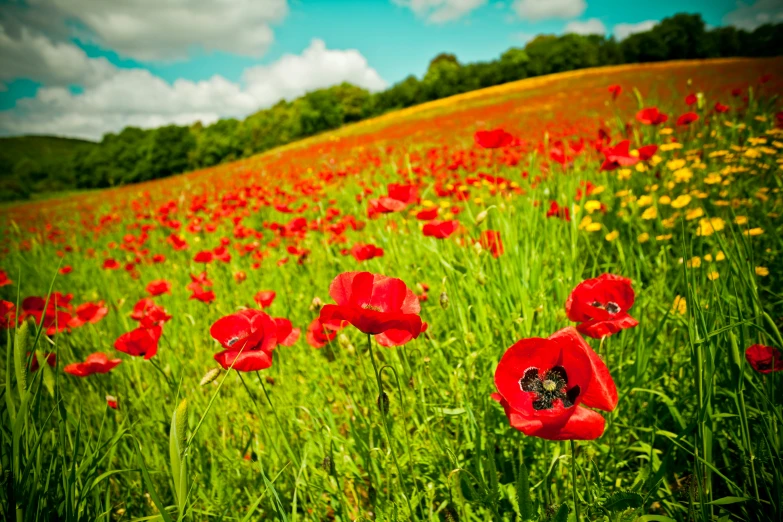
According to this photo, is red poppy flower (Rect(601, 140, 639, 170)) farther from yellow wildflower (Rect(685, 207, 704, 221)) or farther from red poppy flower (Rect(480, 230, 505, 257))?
red poppy flower (Rect(480, 230, 505, 257))

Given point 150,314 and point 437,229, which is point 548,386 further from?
point 150,314

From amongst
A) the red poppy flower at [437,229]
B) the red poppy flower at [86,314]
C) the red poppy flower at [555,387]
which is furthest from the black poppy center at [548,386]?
the red poppy flower at [86,314]

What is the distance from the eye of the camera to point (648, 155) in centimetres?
219

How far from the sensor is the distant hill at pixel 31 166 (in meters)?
25.0

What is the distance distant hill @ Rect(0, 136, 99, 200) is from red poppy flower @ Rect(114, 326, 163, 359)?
24.0 meters

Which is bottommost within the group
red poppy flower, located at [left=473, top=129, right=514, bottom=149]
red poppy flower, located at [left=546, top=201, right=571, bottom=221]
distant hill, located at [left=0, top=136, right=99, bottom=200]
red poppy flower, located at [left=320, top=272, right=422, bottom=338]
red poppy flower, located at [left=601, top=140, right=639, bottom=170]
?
red poppy flower, located at [left=546, top=201, right=571, bottom=221]

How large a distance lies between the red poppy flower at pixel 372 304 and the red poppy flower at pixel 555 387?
7.9 inches

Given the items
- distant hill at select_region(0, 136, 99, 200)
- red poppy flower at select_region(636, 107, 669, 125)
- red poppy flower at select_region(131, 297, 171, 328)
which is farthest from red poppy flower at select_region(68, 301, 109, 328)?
distant hill at select_region(0, 136, 99, 200)

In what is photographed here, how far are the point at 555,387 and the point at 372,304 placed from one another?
418 millimetres

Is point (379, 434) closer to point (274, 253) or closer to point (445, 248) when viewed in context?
point (445, 248)

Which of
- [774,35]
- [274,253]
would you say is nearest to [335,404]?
[274,253]

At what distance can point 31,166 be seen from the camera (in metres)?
42.6

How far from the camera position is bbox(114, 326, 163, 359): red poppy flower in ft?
3.85

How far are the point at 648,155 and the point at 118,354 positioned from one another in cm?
359
